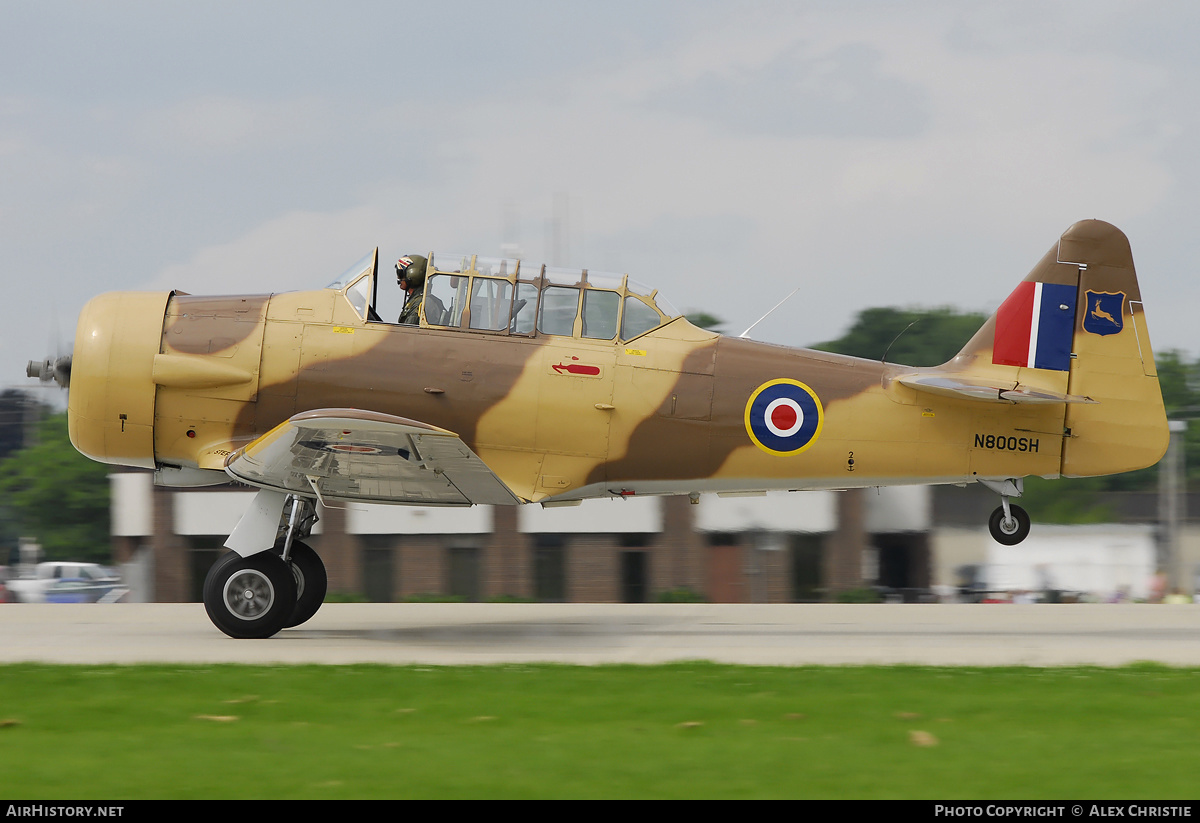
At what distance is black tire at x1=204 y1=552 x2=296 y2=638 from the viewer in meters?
9.73

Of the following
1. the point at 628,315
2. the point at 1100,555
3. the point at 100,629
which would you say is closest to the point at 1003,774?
the point at 628,315

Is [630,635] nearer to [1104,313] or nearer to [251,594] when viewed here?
[251,594]

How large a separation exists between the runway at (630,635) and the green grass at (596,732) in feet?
3.08

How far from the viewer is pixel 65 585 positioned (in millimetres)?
27656

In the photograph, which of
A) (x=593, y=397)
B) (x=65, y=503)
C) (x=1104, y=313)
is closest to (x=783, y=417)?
(x=593, y=397)

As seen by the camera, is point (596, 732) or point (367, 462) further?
point (367, 462)

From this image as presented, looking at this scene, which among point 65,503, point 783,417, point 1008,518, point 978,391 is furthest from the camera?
point 65,503

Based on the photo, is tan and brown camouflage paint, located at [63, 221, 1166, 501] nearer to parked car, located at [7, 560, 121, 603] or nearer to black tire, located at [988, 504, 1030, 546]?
black tire, located at [988, 504, 1030, 546]

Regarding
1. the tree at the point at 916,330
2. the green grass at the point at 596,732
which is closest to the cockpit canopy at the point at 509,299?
the green grass at the point at 596,732

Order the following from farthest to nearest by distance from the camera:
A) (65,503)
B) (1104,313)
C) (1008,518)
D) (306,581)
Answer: (65,503) → (1104,313) → (1008,518) → (306,581)

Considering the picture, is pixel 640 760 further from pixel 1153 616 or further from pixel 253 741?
pixel 1153 616

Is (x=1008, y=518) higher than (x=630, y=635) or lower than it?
higher

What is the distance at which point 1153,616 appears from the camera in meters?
12.9

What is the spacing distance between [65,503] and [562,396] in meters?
40.1
